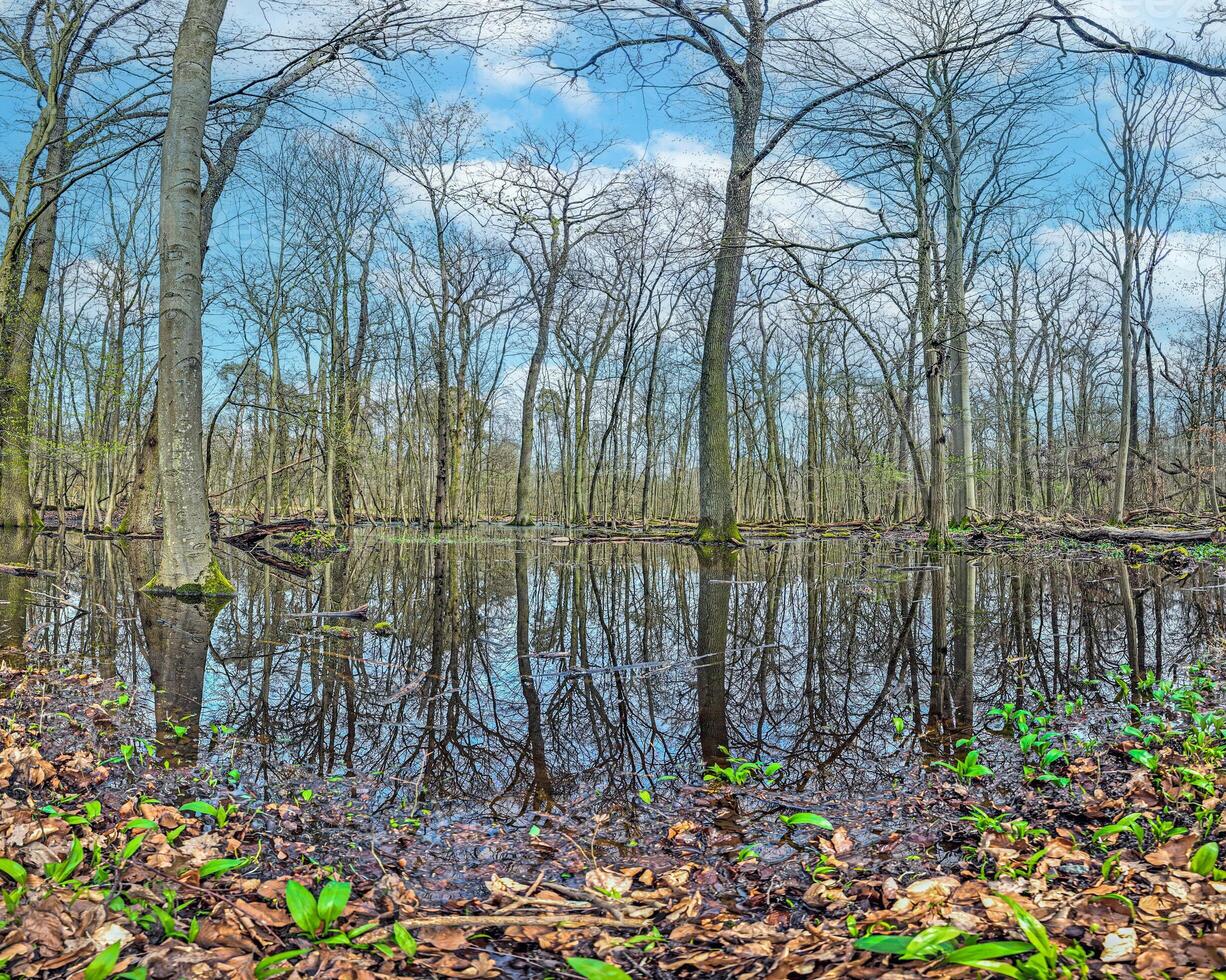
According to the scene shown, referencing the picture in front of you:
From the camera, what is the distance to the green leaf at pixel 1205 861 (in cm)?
170

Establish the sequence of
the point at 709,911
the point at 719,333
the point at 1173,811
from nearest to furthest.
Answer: the point at 709,911, the point at 1173,811, the point at 719,333

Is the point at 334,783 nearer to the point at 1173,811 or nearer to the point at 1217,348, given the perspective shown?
the point at 1173,811

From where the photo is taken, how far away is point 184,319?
6.98m

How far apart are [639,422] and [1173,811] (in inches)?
1440

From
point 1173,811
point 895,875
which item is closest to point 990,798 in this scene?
point 1173,811

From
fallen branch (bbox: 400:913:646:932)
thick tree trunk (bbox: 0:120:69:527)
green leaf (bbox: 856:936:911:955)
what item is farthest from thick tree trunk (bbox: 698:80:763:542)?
thick tree trunk (bbox: 0:120:69:527)

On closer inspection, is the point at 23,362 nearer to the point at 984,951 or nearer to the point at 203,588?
the point at 203,588

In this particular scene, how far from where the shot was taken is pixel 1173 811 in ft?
7.09

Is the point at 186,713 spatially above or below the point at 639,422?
below

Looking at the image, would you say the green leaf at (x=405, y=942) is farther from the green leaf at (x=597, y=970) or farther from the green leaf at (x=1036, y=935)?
the green leaf at (x=1036, y=935)

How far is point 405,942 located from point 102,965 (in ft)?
1.99

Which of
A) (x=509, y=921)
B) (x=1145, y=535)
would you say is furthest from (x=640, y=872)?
(x=1145, y=535)

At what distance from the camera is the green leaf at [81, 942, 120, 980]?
4.35 ft

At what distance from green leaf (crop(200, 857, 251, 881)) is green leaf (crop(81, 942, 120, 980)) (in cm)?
44
